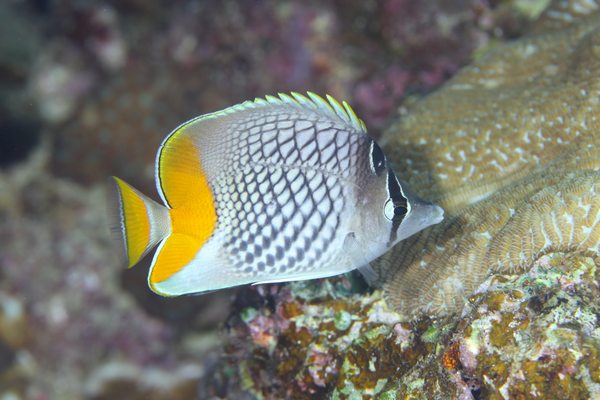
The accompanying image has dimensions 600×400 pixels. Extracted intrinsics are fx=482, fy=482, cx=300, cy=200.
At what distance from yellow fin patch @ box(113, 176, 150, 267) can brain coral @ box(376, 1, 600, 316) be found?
1400 millimetres

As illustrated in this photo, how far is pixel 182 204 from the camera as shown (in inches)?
87.0

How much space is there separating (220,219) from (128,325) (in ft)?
17.3

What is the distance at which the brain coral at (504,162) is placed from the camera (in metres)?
2.37

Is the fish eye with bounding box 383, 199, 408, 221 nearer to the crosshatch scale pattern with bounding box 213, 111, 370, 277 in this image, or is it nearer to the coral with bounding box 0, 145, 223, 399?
the crosshatch scale pattern with bounding box 213, 111, 370, 277

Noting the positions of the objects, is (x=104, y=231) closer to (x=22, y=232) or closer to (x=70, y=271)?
(x=70, y=271)

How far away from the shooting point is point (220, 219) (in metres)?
2.21

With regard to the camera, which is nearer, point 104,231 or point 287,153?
point 287,153

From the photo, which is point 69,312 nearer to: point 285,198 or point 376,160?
point 285,198

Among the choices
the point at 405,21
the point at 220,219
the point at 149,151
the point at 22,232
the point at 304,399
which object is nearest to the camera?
the point at 220,219

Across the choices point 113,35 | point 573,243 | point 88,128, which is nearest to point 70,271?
point 88,128

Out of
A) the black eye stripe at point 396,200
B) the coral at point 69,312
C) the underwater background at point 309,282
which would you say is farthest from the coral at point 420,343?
the coral at point 69,312

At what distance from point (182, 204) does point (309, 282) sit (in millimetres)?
1124

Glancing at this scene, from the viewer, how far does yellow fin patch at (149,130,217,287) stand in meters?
2.20

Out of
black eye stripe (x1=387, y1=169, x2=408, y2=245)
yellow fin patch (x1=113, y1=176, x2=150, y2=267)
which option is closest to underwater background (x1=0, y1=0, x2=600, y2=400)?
yellow fin patch (x1=113, y1=176, x2=150, y2=267)
